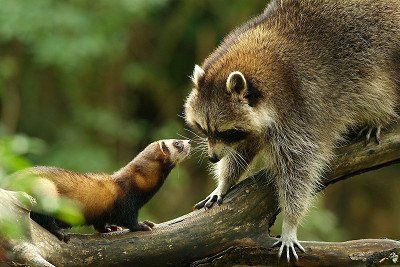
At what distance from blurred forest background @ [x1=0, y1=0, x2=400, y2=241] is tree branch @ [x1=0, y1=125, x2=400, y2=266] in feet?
13.3

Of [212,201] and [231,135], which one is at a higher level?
[231,135]

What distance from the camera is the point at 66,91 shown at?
11.5m

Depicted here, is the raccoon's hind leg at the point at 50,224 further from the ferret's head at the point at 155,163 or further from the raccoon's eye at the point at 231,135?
the raccoon's eye at the point at 231,135

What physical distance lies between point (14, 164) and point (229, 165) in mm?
4239

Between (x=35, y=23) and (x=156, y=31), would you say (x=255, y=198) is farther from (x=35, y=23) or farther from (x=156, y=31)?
(x=156, y=31)

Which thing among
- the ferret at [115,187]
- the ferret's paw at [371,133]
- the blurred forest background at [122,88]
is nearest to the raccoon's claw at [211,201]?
the ferret at [115,187]

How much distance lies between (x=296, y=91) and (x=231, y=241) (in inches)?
51.1

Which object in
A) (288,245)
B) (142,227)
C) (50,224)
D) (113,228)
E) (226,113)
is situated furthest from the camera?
(226,113)

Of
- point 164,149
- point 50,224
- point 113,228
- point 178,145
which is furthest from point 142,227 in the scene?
point 178,145

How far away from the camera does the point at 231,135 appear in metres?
5.61

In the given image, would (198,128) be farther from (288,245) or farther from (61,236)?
(61,236)

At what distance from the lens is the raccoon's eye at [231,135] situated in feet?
18.3

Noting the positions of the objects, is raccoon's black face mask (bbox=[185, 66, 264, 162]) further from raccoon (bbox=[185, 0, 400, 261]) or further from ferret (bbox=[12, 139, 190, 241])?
ferret (bbox=[12, 139, 190, 241])

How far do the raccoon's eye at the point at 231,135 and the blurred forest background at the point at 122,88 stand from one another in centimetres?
400
